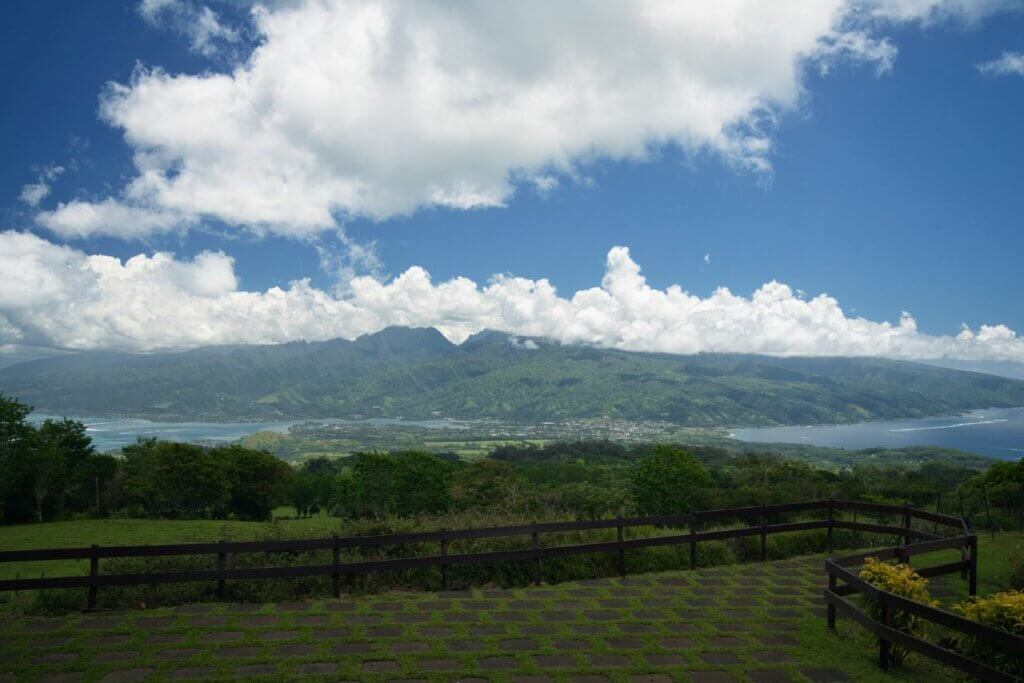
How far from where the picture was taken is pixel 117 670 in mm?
5520

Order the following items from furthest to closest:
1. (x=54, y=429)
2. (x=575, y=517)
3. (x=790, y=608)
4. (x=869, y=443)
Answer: (x=869, y=443) < (x=54, y=429) < (x=575, y=517) < (x=790, y=608)

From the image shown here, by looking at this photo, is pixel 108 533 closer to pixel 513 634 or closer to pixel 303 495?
pixel 303 495

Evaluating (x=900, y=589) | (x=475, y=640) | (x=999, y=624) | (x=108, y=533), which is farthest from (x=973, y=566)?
(x=108, y=533)

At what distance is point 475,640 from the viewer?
20.6ft

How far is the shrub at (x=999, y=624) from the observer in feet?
15.8

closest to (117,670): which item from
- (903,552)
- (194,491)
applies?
(903,552)

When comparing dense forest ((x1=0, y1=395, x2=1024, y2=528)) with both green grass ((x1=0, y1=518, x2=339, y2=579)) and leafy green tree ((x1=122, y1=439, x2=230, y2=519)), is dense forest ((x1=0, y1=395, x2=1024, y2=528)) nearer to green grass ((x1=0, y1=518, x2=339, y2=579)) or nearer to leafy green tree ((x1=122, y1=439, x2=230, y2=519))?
leafy green tree ((x1=122, y1=439, x2=230, y2=519))

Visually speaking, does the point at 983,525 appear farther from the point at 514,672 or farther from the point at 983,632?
the point at 514,672

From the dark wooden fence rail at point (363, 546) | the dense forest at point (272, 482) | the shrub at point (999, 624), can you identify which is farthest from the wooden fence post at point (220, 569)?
the dense forest at point (272, 482)

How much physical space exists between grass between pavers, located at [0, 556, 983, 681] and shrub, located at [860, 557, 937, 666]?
0.68 feet

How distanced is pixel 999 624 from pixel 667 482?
49.4 meters

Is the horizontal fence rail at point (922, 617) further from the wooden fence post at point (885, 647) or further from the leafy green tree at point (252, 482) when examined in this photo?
the leafy green tree at point (252, 482)

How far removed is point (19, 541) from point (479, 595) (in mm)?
Answer: 36242

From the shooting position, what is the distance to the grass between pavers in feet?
18.2
